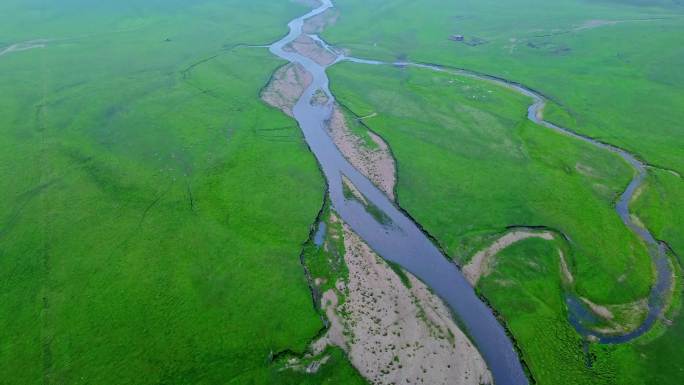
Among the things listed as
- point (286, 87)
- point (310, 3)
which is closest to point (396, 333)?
point (286, 87)

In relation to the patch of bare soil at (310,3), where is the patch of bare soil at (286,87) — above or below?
below

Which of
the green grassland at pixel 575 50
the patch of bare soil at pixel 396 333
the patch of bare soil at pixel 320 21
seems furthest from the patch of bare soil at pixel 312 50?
the patch of bare soil at pixel 396 333

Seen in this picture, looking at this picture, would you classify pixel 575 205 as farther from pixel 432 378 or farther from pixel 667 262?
pixel 432 378

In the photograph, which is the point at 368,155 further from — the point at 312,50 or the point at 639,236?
the point at 312,50

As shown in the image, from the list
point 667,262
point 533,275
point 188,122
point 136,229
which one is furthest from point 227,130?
point 667,262

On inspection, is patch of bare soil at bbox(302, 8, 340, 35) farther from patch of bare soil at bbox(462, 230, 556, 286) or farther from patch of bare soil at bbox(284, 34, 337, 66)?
patch of bare soil at bbox(462, 230, 556, 286)

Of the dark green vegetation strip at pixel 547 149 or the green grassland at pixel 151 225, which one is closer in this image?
the green grassland at pixel 151 225

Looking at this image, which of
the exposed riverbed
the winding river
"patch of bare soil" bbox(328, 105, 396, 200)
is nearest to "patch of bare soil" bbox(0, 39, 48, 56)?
the winding river

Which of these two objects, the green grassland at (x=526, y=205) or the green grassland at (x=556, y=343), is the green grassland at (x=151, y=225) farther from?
the green grassland at (x=556, y=343)
